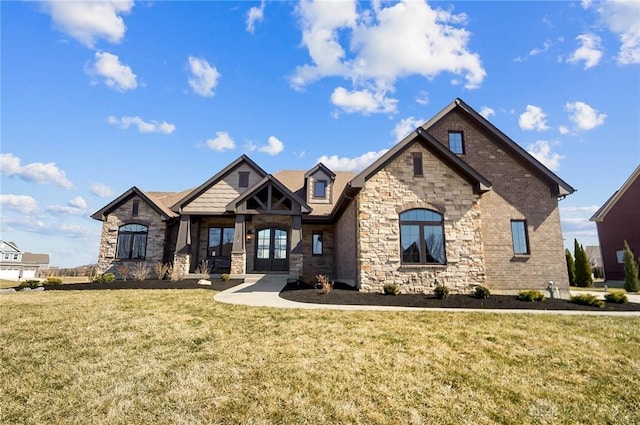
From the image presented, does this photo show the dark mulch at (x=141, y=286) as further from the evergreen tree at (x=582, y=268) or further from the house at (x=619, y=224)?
the house at (x=619, y=224)

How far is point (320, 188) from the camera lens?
746 inches

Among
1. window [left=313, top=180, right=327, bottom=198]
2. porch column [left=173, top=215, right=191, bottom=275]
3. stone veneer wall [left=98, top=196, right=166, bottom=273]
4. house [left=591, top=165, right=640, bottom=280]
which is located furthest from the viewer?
house [left=591, top=165, right=640, bottom=280]

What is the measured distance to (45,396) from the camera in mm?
4102

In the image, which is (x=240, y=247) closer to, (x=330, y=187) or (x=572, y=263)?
(x=330, y=187)

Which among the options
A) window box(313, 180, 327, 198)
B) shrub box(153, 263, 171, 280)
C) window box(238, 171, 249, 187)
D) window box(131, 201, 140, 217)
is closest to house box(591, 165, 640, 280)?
window box(313, 180, 327, 198)

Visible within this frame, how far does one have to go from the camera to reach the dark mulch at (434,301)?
943cm

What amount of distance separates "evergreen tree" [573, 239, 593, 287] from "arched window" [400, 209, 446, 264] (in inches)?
611

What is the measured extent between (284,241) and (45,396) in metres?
13.9

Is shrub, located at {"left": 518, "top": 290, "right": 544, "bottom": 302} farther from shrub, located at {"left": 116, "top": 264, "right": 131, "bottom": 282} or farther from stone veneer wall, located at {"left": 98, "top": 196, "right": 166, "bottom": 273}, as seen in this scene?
shrub, located at {"left": 116, "top": 264, "right": 131, "bottom": 282}

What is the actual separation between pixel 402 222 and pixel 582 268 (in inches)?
672

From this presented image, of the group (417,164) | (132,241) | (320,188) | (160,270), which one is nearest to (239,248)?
(160,270)

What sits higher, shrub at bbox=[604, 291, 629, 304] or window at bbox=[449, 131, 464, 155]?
window at bbox=[449, 131, 464, 155]

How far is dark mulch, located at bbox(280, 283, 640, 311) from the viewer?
943 cm

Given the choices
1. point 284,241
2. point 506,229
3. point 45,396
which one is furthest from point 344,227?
point 45,396
